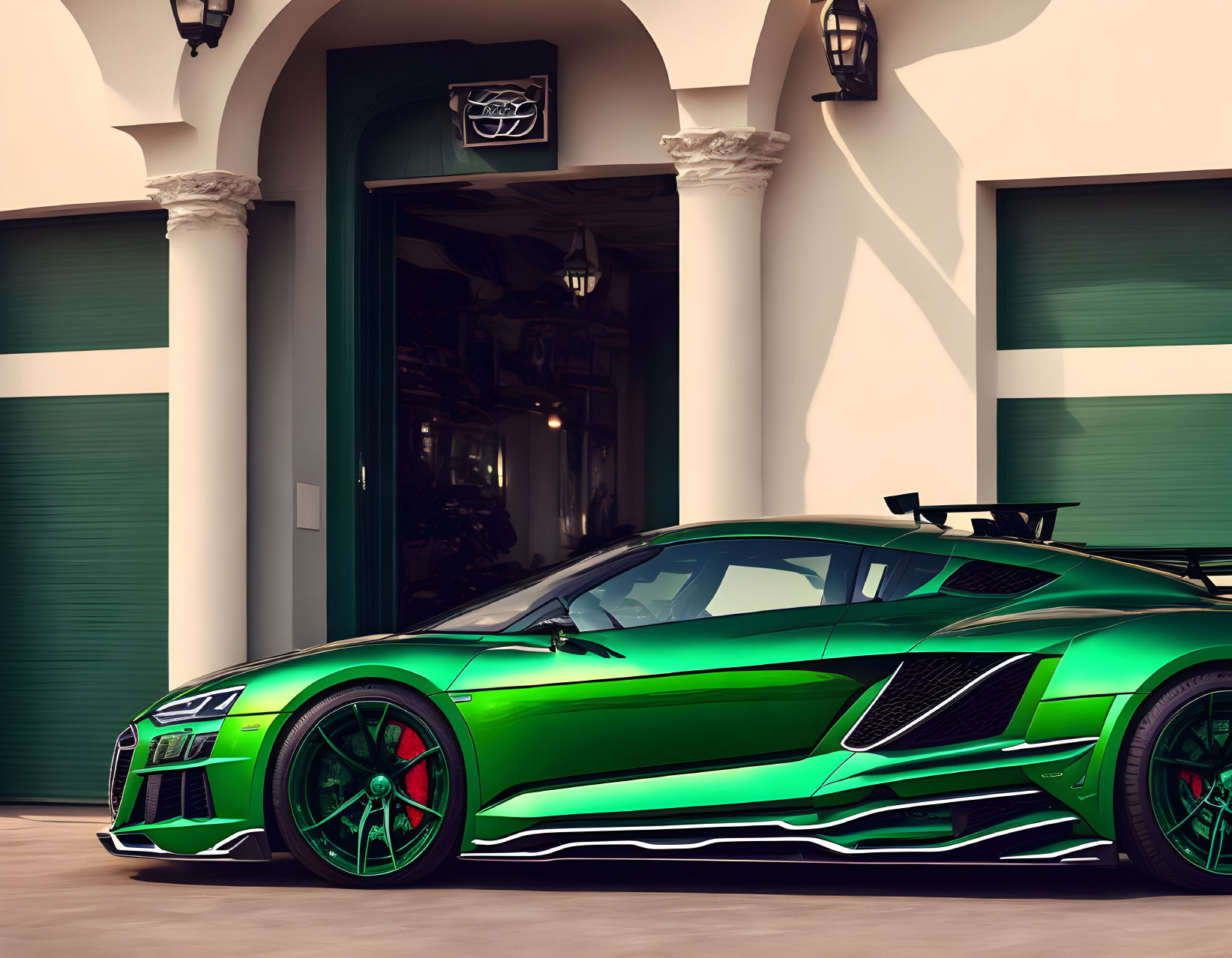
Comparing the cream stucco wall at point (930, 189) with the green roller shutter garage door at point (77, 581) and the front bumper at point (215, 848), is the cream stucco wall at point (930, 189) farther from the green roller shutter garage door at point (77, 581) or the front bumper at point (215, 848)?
the front bumper at point (215, 848)

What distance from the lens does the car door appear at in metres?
5.48

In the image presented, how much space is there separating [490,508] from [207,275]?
169 inches

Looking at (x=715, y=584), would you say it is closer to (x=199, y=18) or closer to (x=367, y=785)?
(x=367, y=785)

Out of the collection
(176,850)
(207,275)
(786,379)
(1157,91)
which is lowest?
(176,850)

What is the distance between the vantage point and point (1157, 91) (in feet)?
29.2

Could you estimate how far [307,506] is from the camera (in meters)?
10.6

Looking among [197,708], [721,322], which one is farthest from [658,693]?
[721,322]

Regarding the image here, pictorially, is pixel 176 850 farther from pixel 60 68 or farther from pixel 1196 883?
pixel 60 68

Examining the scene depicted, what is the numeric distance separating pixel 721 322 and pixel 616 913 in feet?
15.2

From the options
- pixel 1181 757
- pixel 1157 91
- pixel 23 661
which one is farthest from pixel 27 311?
pixel 1181 757

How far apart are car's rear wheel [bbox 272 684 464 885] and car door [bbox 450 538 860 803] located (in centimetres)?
19

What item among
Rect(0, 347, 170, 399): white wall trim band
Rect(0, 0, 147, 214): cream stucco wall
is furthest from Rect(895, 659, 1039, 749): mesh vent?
Rect(0, 0, 147, 214): cream stucco wall

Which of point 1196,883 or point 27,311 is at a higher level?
point 27,311

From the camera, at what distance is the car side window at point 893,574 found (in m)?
5.72
